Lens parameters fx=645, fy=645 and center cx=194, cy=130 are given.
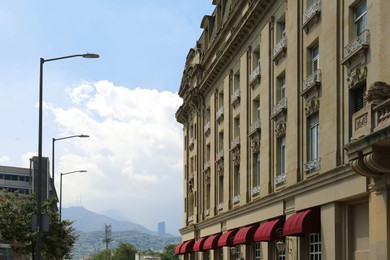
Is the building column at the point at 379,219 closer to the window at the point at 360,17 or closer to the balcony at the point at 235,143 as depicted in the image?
the window at the point at 360,17

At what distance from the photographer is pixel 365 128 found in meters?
17.7

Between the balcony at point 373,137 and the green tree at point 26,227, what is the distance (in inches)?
905

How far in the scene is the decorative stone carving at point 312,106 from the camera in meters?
24.8

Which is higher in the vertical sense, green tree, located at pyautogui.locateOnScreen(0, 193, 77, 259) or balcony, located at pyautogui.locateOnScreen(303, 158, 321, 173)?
balcony, located at pyautogui.locateOnScreen(303, 158, 321, 173)

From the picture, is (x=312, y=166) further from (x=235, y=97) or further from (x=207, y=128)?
(x=207, y=128)

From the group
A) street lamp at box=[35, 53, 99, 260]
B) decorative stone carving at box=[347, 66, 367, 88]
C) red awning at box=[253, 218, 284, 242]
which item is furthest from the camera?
red awning at box=[253, 218, 284, 242]

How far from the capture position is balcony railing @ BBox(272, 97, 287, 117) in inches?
1132

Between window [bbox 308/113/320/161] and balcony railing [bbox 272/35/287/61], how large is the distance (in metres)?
4.66

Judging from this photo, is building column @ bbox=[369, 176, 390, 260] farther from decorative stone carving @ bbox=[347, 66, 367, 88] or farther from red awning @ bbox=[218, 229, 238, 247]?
red awning @ bbox=[218, 229, 238, 247]

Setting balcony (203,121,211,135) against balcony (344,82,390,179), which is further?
balcony (203,121,211,135)

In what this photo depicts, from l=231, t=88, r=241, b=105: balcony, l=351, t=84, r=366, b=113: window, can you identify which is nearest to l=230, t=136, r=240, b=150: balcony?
l=231, t=88, r=241, b=105: balcony

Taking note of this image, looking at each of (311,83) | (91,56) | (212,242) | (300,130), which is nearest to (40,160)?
(91,56)

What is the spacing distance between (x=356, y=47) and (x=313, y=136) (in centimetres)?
534

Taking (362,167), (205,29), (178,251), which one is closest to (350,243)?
(362,167)
